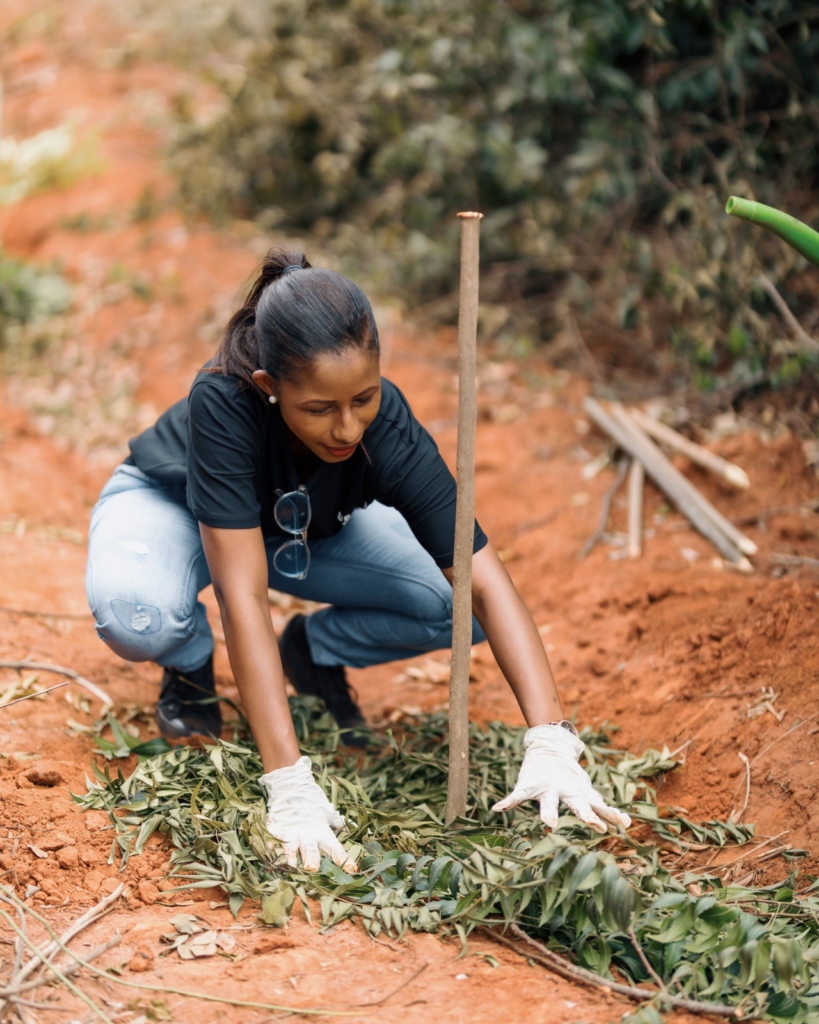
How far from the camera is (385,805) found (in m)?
2.33

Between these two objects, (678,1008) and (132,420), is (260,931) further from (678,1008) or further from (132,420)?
(132,420)

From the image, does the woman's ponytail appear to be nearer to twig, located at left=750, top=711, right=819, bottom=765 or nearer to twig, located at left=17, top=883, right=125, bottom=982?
twig, located at left=17, top=883, right=125, bottom=982

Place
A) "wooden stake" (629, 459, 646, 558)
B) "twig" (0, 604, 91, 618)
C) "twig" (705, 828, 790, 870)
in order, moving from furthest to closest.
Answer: "wooden stake" (629, 459, 646, 558) → "twig" (0, 604, 91, 618) → "twig" (705, 828, 790, 870)

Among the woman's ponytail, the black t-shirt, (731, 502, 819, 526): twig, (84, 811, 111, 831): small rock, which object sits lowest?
(731, 502, 819, 526): twig

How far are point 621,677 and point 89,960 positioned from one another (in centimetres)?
174

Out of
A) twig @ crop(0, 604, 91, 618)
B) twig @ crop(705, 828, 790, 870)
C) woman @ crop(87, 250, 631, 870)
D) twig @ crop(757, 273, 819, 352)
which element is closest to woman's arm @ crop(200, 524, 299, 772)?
woman @ crop(87, 250, 631, 870)

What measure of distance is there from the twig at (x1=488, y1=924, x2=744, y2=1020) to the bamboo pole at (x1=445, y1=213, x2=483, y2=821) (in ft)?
1.00

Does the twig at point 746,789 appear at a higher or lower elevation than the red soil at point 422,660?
lower

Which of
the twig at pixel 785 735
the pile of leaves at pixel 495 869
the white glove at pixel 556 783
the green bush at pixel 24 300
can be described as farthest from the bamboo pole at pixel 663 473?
the green bush at pixel 24 300

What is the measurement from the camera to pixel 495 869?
6.20 ft

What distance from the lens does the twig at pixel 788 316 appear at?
3.63m

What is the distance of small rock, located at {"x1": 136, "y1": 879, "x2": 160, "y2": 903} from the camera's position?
201 centimetres

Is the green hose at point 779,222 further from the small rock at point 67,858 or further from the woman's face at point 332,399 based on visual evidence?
the small rock at point 67,858

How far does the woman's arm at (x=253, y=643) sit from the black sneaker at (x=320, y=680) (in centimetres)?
75
